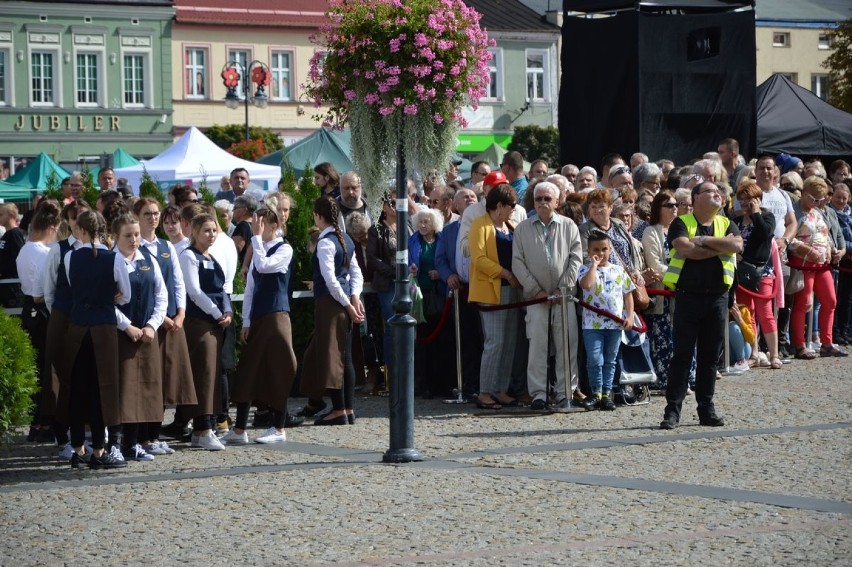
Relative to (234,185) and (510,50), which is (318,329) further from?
(510,50)

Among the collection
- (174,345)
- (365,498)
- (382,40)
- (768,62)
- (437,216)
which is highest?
(768,62)

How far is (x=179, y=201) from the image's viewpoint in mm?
14805

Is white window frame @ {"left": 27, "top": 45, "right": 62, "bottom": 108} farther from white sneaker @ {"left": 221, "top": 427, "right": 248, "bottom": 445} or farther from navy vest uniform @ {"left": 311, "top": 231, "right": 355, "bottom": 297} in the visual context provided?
white sneaker @ {"left": 221, "top": 427, "right": 248, "bottom": 445}

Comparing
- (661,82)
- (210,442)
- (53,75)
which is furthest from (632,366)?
(53,75)

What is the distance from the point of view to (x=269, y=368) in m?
12.7

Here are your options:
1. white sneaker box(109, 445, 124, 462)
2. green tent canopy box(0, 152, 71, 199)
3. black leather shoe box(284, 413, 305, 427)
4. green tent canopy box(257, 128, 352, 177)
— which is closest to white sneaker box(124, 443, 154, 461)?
white sneaker box(109, 445, 124, 462)

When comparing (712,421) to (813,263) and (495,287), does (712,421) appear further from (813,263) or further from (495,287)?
(813,263)

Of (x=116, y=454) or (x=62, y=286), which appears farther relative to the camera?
(x=62, y=286)

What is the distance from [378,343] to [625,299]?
309 centimetres

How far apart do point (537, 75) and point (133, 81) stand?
18070 millimetres

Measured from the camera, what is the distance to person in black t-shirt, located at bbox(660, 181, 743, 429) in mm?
12648

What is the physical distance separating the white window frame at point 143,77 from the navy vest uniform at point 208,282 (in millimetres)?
51276

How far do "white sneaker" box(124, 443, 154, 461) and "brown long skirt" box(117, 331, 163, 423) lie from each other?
0.29 meters

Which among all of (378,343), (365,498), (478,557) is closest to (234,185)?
(378,343)
